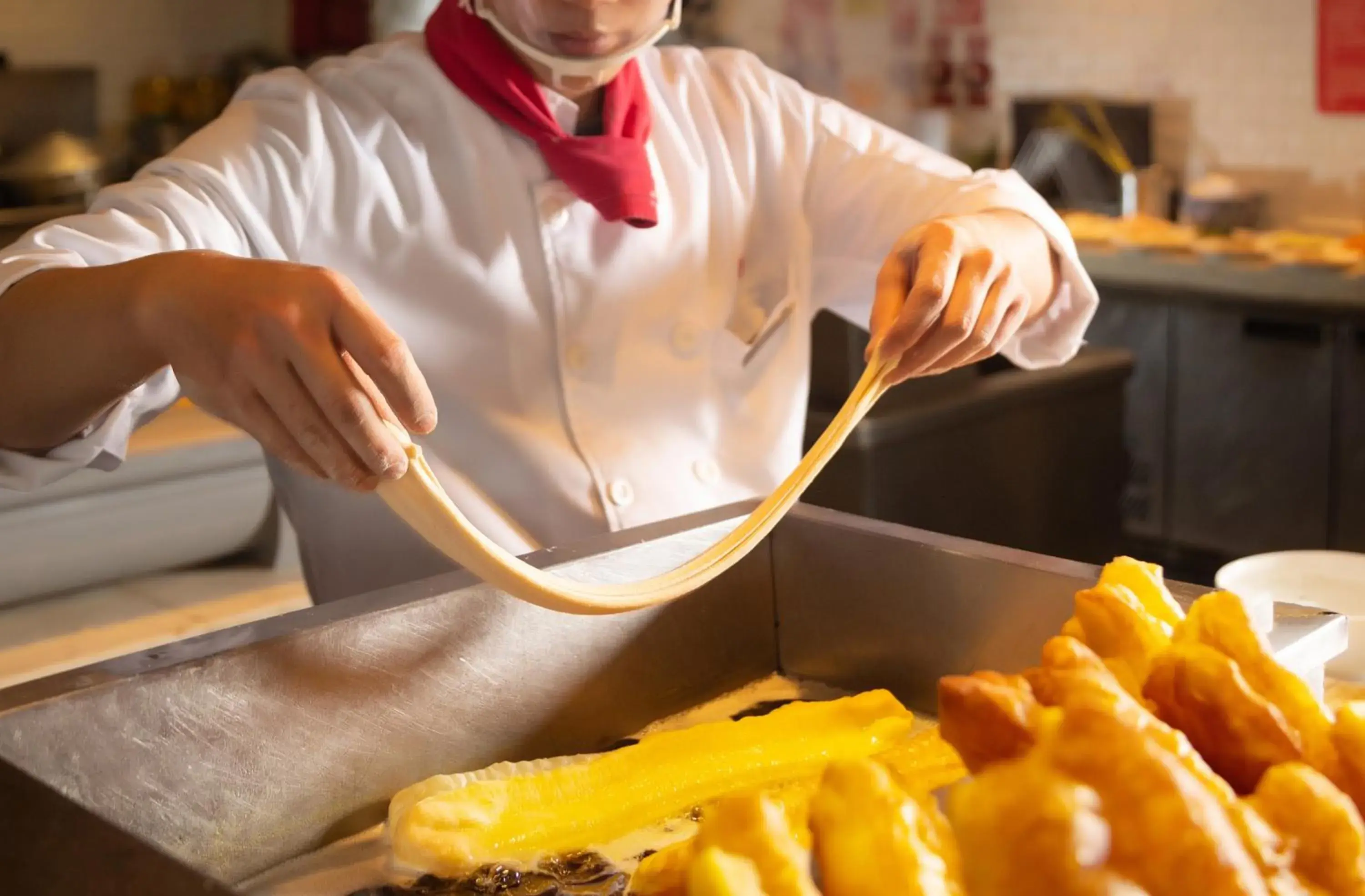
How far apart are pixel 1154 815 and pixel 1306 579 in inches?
28.7

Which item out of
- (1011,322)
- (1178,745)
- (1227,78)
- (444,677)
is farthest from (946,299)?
(1227,78)

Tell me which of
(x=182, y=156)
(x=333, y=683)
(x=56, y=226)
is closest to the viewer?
(x=333, y=683)

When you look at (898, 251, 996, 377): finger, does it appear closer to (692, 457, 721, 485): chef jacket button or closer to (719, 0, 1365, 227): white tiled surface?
(692, 457, 721, 485): chef jacket button

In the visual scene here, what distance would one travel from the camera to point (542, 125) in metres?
1.28

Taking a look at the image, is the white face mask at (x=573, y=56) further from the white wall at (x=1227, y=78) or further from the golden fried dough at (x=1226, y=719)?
the white wall at (x=1227, y=78)

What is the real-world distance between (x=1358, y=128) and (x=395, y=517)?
10.4 ft

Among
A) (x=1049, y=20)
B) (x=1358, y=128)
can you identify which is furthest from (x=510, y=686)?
(x=1049, y=20)

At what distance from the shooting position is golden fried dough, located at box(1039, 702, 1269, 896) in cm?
49

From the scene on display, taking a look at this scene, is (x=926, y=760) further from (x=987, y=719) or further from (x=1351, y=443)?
(x=1351, y=443)

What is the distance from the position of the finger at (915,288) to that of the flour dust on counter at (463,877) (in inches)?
15.0

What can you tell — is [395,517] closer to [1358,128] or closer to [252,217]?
[252,217]

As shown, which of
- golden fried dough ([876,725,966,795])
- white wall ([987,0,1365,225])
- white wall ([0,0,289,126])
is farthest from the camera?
white wall ([0,0,289,126])

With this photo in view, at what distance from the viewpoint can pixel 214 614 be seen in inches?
118

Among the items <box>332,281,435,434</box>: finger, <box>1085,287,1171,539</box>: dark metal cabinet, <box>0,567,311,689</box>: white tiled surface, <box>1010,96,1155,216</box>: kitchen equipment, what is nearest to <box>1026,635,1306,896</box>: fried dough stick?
<box>332,281,435,434</box>: finger
